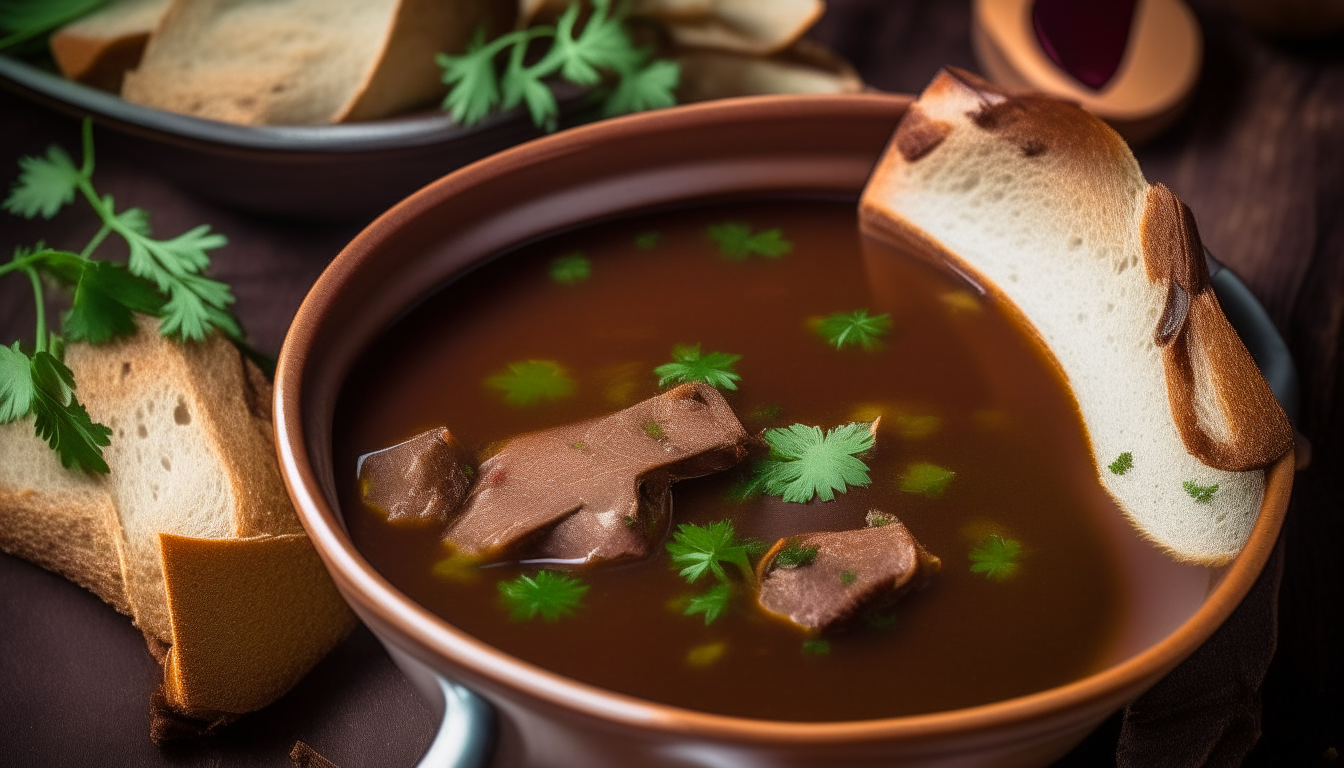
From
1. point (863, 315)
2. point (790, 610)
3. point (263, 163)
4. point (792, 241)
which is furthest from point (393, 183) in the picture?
point (790, 610)

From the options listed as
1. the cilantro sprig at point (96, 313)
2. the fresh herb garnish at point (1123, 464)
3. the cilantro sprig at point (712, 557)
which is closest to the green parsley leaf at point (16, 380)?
the cilantro sprig at point (96, 313)

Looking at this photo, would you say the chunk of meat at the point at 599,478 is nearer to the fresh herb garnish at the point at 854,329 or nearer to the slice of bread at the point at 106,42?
the fresh herb garnish at the point at 854,329

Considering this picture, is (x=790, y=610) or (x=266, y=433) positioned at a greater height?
(x=790, y=610)

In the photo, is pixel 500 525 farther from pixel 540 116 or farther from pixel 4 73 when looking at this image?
pixel 4 73

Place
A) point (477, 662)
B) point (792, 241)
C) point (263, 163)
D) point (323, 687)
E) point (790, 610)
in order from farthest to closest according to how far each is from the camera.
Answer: point (263, 163) → point (792, 241) → point (323, 687) → point (790, 610) → point (477, 662)

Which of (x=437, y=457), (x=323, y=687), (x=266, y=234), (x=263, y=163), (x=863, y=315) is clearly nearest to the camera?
(x=437, y=457)

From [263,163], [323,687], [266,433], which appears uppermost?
[263,163]
